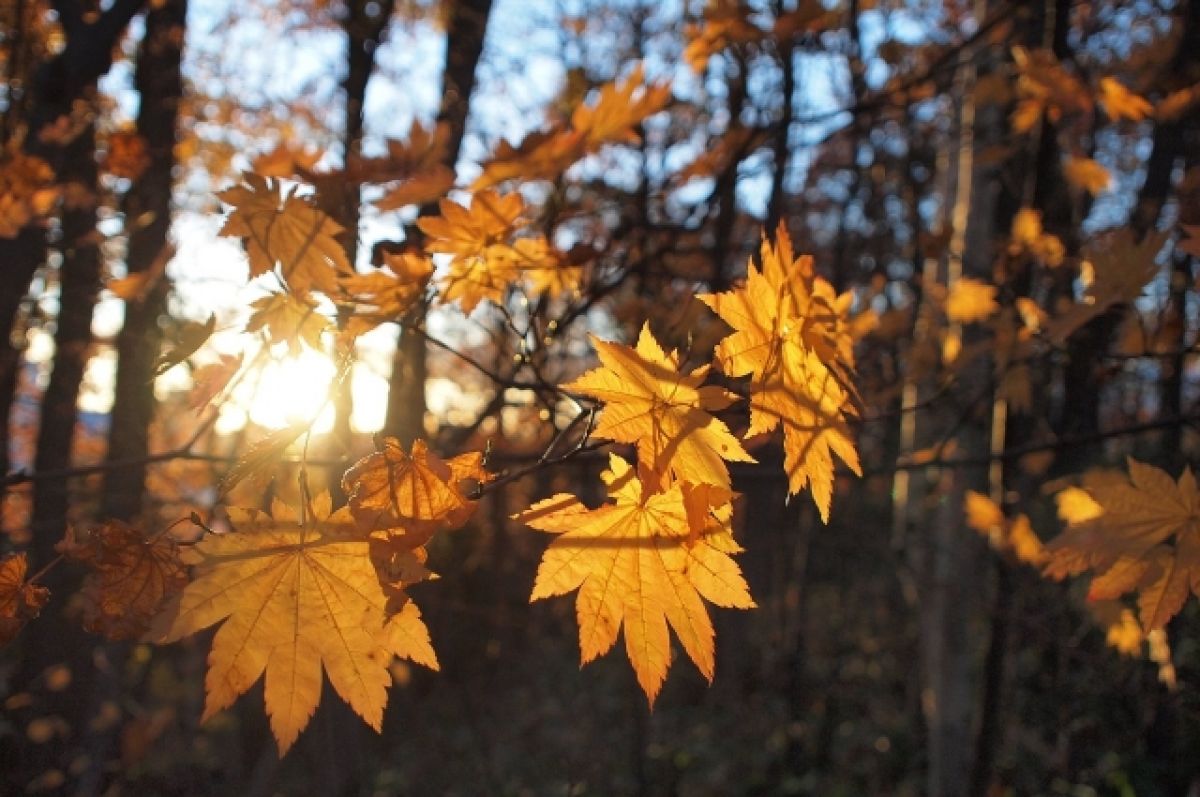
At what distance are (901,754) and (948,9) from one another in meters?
6.03

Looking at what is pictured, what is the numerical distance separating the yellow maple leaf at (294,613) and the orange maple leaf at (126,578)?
44 millimetres

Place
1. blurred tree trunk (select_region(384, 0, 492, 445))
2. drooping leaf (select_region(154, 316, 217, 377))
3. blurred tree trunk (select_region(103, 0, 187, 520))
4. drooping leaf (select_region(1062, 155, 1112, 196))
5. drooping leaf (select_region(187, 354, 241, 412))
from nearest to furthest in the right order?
drooping leaf (select_region(154, 316, 217, 377)) < drooping leaf (select_region(187, 354, 241, 412)) < blurred tree trunk (select_region(384, 0, 492, 445)) < drooping leaf (select_region(1062, 155, 1112, 196)) < blurred tree trunk (select_region(103, 0, 187, 520))

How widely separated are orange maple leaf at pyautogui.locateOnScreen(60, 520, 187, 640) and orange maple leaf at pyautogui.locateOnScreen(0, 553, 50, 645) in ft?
0.27

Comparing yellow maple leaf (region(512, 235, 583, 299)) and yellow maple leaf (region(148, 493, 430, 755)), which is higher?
yellow maple leaf (region(512, 235, 583, 299))

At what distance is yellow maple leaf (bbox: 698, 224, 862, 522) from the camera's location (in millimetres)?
1215

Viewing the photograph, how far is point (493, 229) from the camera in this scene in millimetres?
1694

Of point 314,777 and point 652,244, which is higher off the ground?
point 652,244

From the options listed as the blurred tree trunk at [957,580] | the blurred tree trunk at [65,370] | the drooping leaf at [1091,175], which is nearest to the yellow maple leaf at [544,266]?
the drooping leaf at [1091,175]

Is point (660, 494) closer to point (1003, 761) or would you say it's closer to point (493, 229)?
point (493, 229)

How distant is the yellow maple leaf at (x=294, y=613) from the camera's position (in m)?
1.15

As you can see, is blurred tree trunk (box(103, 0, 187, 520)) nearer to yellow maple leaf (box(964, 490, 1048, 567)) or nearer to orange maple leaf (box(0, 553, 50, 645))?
orange maple leaf (box(0, 553, 50, 645))

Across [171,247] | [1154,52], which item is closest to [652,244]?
[1154,52]

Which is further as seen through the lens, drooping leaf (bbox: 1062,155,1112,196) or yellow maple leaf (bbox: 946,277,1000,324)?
drooping leaf (bbox: 1062,155,1112,196)

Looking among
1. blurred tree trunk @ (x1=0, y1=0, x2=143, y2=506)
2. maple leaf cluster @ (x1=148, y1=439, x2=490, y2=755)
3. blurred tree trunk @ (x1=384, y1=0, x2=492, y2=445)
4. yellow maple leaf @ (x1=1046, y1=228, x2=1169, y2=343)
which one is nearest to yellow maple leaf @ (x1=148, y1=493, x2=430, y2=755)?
maple leaf cluster @ (x1=148, y1=439, x2=490, y2=755)
